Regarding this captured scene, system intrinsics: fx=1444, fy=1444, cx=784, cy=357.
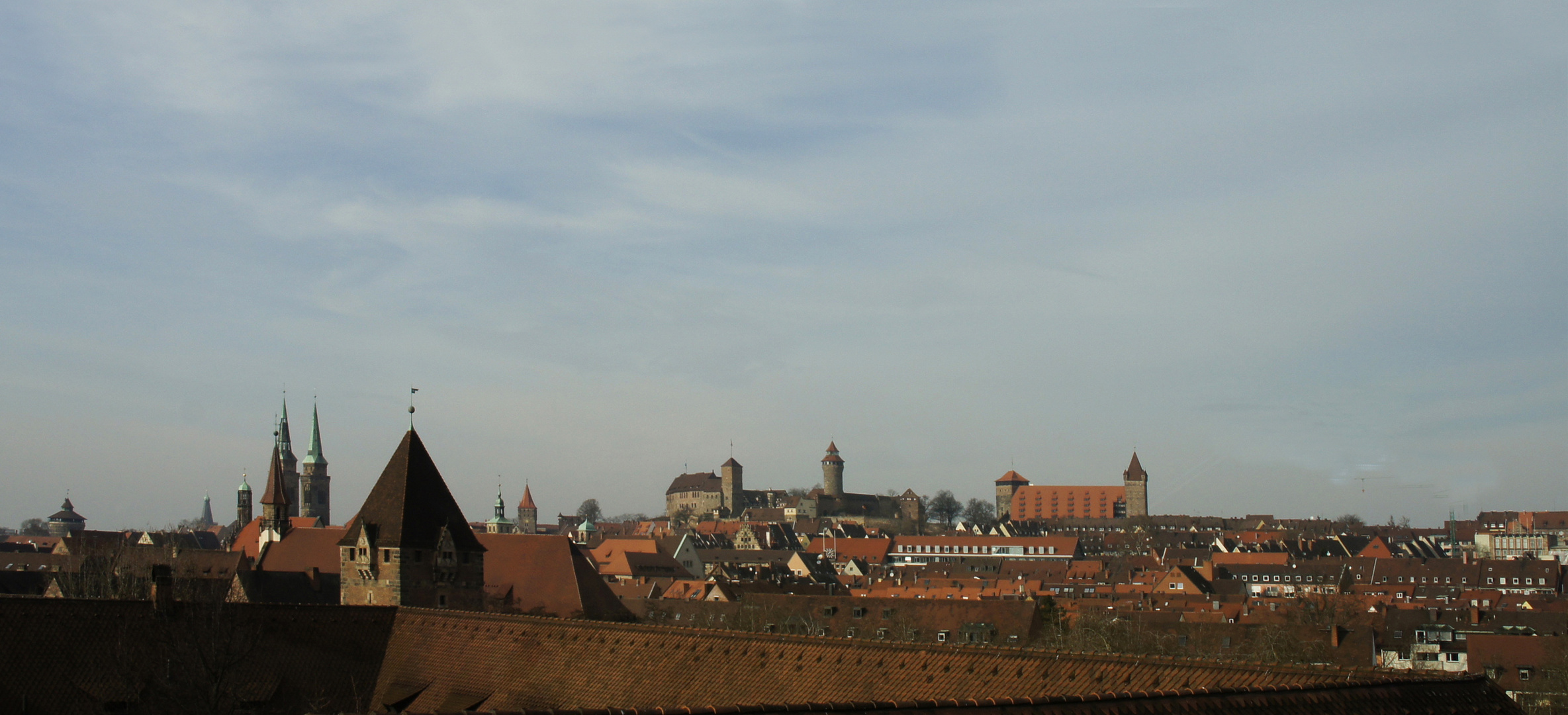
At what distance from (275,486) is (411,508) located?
→ 4699 cm

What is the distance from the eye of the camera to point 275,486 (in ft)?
270

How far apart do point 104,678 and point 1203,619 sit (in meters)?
54.6

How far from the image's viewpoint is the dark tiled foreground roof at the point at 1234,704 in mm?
13320

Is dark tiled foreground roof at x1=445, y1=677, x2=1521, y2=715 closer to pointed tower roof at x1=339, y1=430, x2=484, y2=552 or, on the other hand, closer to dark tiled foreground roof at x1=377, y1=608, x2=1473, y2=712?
dark tiled foreground roof at x1=377, y1=608, x2=1473, y2=712

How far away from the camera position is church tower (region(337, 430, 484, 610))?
3884cm

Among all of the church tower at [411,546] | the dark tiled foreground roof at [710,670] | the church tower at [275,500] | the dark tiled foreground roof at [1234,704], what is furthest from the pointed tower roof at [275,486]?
the dark tiled foreground roof at [1234,704]

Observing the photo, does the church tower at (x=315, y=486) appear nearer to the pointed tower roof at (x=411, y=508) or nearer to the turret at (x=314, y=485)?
the turret at (x=314, y=485)

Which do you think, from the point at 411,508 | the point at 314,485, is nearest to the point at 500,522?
the point at 314,485

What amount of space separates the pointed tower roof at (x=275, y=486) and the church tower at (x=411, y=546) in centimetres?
4459

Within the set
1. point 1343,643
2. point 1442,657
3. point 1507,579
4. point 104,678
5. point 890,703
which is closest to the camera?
point 890,703

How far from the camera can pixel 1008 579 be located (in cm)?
11538

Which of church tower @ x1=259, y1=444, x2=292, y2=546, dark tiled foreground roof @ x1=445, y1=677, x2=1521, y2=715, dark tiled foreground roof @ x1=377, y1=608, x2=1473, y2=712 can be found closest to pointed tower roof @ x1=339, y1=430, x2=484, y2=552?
dark tiled foreground roof @ x1=377, y1=608, x2=1473, y2=712

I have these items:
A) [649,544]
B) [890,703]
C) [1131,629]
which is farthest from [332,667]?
[649,544]

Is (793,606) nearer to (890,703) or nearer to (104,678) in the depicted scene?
(104,678)
